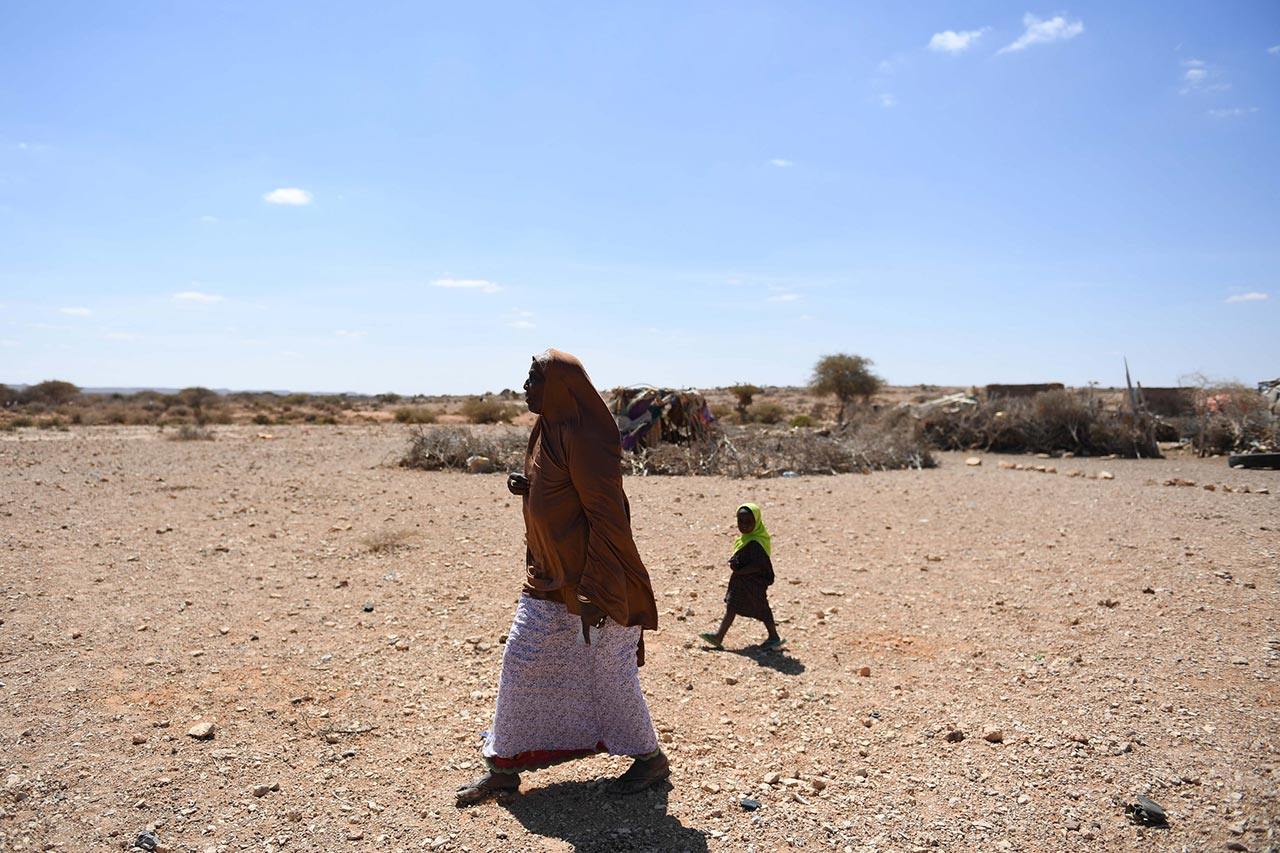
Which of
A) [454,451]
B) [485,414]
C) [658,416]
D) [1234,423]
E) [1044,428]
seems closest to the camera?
[454,451]

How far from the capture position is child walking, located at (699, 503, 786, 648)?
533cm

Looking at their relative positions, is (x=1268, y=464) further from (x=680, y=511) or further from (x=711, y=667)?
(x=711, y=667)

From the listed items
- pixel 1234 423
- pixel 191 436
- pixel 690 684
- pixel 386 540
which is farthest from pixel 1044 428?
pixel 191 436

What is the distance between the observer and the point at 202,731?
392 centimetres

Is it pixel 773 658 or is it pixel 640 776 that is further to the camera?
pixel 773 658

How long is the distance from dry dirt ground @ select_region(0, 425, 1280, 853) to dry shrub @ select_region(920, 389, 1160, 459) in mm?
8333

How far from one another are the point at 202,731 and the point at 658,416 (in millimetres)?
11787

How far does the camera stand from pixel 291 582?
6828 mm

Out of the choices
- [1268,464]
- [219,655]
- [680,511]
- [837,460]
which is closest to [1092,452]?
[1268,464]

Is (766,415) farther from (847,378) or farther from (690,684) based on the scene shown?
(690,684)

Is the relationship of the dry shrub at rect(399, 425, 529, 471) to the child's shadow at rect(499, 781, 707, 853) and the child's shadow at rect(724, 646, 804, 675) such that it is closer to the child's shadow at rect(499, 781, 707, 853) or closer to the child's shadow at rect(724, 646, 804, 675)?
the child's shadow at rect(724, 646, 804, 675)

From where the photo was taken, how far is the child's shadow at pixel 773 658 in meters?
5.00

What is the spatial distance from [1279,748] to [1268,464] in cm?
1380

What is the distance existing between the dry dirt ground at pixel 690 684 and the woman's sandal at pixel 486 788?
6 centimetres
